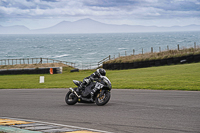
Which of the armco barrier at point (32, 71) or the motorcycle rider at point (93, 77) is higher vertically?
the armco barrier at point (32, 71)

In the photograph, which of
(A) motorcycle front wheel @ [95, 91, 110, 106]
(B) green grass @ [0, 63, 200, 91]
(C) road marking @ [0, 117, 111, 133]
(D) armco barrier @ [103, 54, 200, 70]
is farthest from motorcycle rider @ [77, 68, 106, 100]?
(D) armco barrier @ [103, 54, 200, 70]

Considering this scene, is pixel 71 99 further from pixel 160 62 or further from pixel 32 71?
pixel 32 71

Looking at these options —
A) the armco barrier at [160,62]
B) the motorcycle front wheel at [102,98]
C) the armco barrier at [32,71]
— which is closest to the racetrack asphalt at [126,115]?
the motorcycle front wheel at [102,98]

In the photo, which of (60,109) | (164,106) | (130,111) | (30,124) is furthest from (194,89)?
(30,124)

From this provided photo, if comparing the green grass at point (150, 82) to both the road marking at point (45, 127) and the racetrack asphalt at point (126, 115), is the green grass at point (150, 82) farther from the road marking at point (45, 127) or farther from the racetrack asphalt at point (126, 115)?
the road marking at point (45, 127)

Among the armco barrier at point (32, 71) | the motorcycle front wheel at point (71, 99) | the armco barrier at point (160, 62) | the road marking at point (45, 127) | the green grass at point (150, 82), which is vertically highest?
the armco barrier at point (160, 62)

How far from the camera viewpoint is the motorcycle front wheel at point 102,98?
1017 cm

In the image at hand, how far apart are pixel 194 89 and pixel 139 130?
857 cm

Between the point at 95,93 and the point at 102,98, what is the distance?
1.22ft

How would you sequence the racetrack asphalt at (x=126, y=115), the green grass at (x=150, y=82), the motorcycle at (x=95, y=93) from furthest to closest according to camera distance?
1. the green grass at (x=150, y=82)
2. the motorcycle at (x=95, y=93)
3. the racetrack asphalt at (x=126, y=115)

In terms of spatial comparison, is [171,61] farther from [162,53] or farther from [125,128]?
[125,128]

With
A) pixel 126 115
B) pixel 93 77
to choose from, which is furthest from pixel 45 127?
pixel 93 77

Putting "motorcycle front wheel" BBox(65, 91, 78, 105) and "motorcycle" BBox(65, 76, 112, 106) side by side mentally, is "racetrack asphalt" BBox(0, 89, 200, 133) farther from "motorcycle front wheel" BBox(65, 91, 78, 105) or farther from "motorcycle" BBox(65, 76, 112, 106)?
"motorcycle front wheel" BBox(65, 91, 78, 105)

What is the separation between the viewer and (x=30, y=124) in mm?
7676
